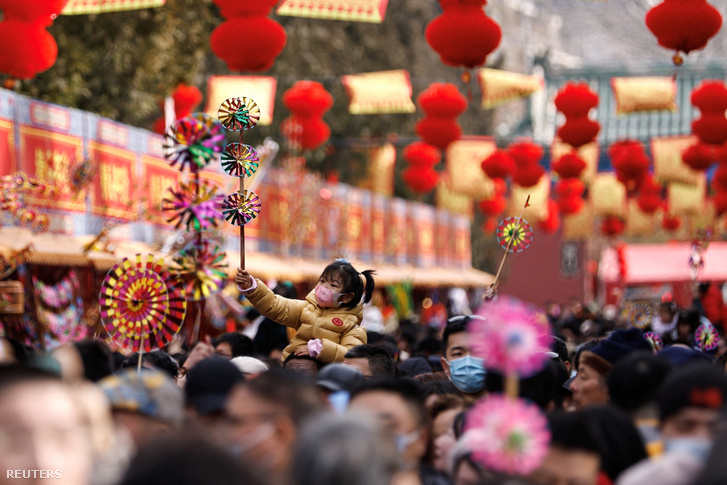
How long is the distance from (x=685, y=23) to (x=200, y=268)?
16.5 ft

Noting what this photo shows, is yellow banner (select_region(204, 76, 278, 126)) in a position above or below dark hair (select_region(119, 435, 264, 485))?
above

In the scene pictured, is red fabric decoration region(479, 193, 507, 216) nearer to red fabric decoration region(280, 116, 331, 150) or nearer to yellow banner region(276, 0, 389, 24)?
red fabric decoration region(280, 116, 331, 150)

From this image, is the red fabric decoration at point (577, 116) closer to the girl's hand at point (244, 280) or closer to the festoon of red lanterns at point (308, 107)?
the festoon of red lanterns at point (308, 107)

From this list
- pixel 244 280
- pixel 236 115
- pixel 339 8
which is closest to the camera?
pixel 244 280

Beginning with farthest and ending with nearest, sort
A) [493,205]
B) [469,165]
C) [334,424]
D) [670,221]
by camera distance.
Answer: [670,221]
[493,205]
[469,165]
[334,424]

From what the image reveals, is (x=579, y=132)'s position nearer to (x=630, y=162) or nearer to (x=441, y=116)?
(x=441, y=116)

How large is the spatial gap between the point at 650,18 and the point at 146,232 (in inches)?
314

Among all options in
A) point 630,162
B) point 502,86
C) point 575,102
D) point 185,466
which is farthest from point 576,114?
point 185,466

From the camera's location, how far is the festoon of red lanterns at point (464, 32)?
28.6ft

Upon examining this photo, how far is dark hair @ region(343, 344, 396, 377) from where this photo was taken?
5.20 m

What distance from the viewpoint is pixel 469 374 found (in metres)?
4.62

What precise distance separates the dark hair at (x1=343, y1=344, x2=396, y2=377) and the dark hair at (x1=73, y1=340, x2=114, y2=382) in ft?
4.35

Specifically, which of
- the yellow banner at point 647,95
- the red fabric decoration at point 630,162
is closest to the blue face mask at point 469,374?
the yellow banner at point 647,95

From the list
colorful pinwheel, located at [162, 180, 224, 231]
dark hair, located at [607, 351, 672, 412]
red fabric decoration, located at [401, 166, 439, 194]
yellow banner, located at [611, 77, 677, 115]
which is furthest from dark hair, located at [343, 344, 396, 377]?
A: red fabric decoration, located at [401, 166, 439, 194]
